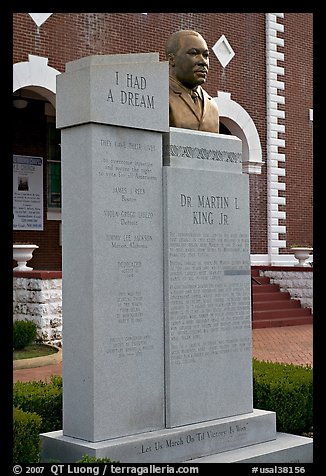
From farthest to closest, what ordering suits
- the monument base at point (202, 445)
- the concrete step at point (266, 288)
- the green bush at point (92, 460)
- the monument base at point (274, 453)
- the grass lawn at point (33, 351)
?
the concrete step at point (266, 288) → the grass lawn at point (33, 351) → the monument base at point (274, 453) → the monument base at point (202, 445) → the green bush at point (92, 460)

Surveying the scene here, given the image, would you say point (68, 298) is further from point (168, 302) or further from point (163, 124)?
point (163, 124)

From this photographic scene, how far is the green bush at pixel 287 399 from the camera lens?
272 inches

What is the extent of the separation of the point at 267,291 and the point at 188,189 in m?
12.7

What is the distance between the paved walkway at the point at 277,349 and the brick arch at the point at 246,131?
506cm

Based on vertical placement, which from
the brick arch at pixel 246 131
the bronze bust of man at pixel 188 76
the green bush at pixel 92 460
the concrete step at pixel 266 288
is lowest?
the green bush at pixel 92 460

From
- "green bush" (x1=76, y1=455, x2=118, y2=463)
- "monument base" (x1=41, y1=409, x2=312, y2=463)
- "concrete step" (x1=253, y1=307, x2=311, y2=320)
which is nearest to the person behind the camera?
"green bush" (x1=76, y1=455, x2=118, y2=463)

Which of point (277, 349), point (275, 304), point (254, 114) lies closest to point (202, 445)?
point (277, 349)

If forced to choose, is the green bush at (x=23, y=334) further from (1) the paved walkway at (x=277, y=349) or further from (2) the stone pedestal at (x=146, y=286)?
(2) the stone pedestal at (x=146, y=286)

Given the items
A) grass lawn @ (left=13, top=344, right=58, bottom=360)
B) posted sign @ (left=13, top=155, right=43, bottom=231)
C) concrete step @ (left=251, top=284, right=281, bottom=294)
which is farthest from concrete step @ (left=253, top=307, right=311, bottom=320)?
posted sign @ (left=13, top=155, right=43, bottom=231)

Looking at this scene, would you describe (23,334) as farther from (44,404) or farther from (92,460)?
(92,460)

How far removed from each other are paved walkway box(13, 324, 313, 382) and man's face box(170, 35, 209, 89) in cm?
468

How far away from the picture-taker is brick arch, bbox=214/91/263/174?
64.5ft

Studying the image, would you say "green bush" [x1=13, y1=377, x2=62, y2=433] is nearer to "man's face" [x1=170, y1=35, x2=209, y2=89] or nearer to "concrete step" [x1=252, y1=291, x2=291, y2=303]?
"man's face" [x1=170, y1=35, x2=209, y2=89]

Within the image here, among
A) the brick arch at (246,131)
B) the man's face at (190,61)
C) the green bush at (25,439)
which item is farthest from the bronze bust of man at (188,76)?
the brick arch at (246,131)
